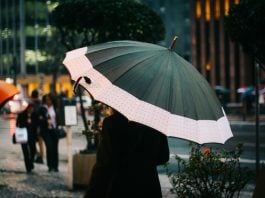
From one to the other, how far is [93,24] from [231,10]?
3.97m

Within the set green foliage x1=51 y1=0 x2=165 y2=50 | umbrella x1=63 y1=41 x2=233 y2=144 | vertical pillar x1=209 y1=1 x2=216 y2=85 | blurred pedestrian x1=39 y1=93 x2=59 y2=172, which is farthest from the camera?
vertical pillar x1=209 y1=1 x2=216 y2=85

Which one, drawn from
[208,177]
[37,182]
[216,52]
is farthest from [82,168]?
[216,52]

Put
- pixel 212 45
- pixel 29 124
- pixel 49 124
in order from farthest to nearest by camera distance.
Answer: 1. pixel 212 45
2. pixel 29 124
3. pixel 49 124

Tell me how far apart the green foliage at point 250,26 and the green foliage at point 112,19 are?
336 centimetres

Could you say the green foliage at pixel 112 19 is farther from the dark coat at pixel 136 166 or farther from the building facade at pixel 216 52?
the building facade at pixel 216 52

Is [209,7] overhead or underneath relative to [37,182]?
overhead

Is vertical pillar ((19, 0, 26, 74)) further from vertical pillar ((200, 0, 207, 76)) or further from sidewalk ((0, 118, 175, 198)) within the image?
sidewalk ((0, 118, 175, 198))

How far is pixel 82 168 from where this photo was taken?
33.8 ft

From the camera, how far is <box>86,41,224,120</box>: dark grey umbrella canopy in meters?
4.44

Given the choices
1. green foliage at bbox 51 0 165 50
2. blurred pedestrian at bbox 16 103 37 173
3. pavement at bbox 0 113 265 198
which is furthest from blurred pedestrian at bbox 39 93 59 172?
green foliage at bbox 51 0 165 50

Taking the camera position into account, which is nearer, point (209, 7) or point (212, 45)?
point (212, 45)

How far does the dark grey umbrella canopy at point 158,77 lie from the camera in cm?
444

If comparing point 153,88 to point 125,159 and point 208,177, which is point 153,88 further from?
point 208,177

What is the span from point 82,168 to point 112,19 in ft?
8.58
